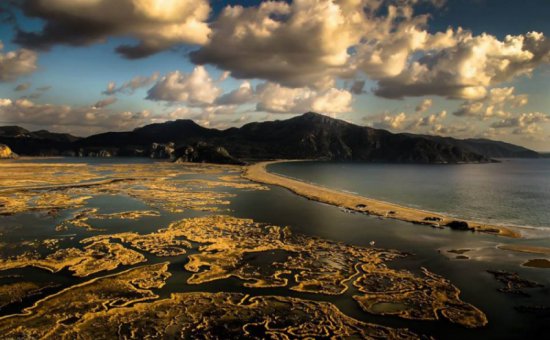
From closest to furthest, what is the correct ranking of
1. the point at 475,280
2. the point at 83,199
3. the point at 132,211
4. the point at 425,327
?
the point at 425,327 → the point at 475,280 → the point at 132,211 → the point at 83,199

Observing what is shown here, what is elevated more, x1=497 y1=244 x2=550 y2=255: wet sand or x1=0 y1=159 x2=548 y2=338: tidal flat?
x1=497 y1=244 x2=550 y2=255: wet sand

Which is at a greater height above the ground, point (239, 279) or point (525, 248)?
point (525, 248)

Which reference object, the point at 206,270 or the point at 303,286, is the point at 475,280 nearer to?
the point at 303,286

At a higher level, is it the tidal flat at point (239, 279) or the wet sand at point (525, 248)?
the wet sand at point (525, 248)

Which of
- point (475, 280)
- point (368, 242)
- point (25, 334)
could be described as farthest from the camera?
point (368, 242)

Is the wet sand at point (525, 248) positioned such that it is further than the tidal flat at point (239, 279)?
Yes

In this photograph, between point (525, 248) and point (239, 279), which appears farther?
point (525, 248)

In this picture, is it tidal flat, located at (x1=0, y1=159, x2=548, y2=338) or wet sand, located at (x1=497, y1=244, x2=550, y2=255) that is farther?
wet sand, located at (x1=497, y1=244, x2=550, y2=255)

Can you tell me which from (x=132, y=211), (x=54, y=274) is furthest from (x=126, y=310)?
(x=132, y=211)
